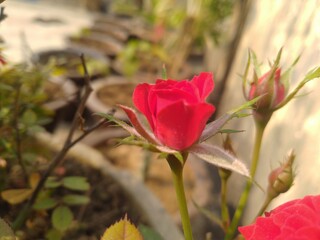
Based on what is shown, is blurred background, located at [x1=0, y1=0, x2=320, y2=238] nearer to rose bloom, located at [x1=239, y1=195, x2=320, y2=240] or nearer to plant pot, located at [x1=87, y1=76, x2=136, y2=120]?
plant pot, located at [x1=87, y1=76, x2=136, y2=120]

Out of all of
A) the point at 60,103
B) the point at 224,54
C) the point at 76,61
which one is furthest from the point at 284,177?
the point at 76,61

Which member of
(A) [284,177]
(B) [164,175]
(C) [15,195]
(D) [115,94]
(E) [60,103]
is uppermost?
(A) [284,177]

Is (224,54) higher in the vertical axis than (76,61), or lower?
higher

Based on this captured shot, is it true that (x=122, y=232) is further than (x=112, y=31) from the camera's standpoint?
No

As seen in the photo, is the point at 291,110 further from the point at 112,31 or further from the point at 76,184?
the point at 112,31

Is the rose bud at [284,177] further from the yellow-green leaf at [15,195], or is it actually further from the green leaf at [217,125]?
the yellow-green leaf at [15,195]

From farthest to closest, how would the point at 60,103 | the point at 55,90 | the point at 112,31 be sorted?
the point at 112,31
the point at 55,90
the point at 60,103

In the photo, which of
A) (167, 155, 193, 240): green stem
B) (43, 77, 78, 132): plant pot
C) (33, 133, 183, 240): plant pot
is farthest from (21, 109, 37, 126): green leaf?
(43, 77, 78, 132): plant pot
